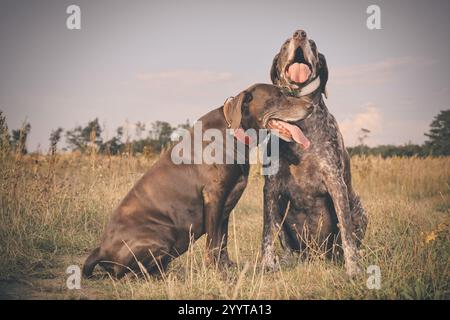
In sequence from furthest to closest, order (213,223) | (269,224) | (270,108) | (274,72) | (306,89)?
(274,72), (269,224), (306,89), (270,108), (213,223)

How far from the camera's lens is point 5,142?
665 centimetres

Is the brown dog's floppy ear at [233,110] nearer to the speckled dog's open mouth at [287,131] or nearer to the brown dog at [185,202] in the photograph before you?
the brown dog at [185,202]

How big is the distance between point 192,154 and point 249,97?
857 millimetres

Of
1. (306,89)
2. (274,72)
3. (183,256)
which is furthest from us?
(183,256)

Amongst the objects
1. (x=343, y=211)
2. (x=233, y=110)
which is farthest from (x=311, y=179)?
(x=233, y=110)

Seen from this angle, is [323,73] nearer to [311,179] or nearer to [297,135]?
[297,135]

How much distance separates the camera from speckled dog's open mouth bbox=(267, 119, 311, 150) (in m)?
4.64

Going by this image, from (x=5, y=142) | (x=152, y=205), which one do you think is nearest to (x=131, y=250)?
(x=152, y=205)

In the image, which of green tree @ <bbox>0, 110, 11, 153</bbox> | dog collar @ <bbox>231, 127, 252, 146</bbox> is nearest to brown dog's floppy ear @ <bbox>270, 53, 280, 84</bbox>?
dog collar @ <bbox>231, 127, 252, 146</bbox>

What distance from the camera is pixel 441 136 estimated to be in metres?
24.4

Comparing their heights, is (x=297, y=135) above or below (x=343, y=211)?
above

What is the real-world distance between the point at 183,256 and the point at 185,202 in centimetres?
141

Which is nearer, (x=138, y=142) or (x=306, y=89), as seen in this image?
(x=306, y=89)
